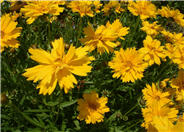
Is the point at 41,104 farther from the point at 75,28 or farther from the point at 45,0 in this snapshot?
the point at 75,28

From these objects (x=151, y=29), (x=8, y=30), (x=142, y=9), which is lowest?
(x=151, y=29)

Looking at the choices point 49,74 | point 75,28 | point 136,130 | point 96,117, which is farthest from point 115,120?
point 75,28

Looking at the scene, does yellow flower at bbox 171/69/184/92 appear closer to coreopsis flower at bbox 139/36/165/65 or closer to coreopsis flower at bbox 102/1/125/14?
coreopsis flower at bbox 139/36/165/65

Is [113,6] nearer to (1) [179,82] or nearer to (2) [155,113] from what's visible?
(1) [179,82]

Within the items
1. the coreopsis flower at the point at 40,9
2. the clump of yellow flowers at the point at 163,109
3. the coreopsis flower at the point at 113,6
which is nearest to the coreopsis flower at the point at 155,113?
the clump of yellow flowers at the point at 163,109

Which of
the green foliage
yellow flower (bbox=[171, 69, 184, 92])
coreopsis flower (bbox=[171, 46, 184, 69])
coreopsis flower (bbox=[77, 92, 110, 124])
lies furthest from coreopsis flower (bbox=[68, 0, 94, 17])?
yellow flower (bbox=[171, 69, 184, 92])

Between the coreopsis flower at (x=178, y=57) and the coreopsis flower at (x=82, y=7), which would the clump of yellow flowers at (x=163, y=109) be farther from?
the coreopsis flower at (x=82, y=7)

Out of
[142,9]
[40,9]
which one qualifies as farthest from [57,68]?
[142,9]
